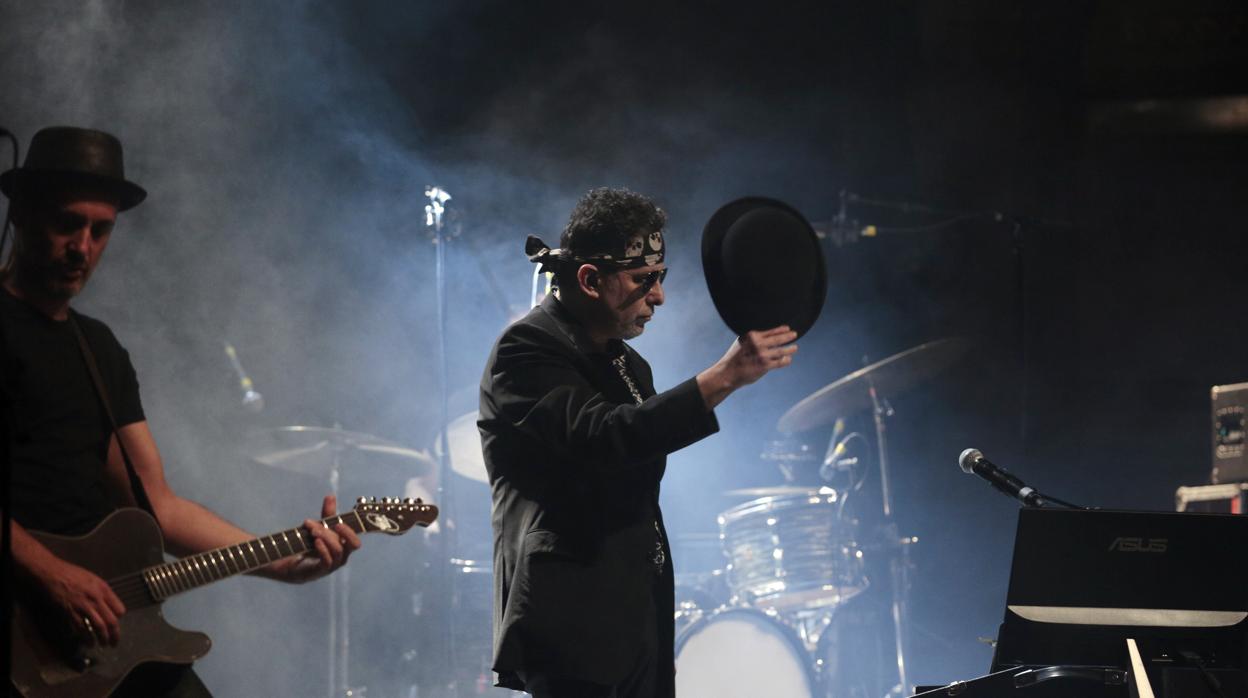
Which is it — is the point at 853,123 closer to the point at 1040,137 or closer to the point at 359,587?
the point at 1040,137

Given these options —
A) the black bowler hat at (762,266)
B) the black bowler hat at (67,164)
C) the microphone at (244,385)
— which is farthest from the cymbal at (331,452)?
the black bowler hat at (762,266)

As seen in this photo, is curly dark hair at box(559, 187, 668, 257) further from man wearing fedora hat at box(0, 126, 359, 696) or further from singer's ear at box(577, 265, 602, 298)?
man wearing fedora hat at box(0, 126, 359, 696)

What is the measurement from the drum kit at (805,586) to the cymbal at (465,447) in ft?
4.05

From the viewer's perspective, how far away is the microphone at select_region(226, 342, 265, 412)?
5.49 metres

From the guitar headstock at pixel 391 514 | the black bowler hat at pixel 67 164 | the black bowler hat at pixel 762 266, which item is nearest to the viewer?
the black bowler hat at pixel 762 266

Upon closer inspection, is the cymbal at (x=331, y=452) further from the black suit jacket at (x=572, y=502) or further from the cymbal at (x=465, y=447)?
the black suit jacket at (x=572, y=502)

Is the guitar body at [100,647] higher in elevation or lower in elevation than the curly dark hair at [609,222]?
lower

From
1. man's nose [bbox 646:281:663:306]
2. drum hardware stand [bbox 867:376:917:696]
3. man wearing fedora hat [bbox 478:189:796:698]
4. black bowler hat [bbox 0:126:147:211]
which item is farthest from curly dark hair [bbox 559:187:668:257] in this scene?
drum hardware stand [bbox 867:376:917:696]

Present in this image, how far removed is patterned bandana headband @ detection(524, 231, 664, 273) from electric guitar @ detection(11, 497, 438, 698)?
0.79 m

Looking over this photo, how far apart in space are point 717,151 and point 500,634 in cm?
479

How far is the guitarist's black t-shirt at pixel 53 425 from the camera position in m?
2.59

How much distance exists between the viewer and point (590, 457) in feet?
8.30

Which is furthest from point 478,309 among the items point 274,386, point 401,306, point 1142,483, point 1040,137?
point 1142,483

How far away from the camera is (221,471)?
6195 mm
